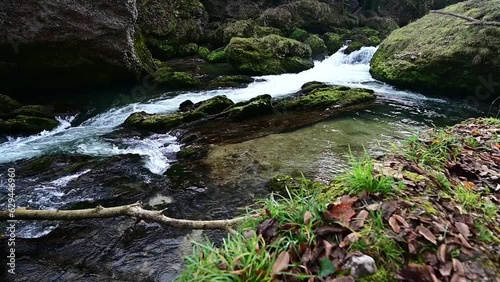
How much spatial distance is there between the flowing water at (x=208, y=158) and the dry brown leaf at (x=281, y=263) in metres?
1.71

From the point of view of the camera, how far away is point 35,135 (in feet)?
26.8

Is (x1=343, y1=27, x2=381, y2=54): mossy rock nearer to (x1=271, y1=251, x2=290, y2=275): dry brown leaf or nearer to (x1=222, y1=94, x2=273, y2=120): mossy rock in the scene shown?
(x1=222, y1=94, x2=273, y2=120): mossy rock

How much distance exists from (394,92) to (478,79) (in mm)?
2692

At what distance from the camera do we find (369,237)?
2.00 m

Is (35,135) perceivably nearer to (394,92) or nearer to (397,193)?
(397,193)

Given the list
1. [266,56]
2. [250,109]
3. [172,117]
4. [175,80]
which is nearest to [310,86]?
[266,56]

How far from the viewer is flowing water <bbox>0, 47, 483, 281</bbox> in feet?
14.8

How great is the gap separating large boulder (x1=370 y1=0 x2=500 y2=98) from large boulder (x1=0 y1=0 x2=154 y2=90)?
32.8 ft

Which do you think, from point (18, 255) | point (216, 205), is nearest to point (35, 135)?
point (18, 255)

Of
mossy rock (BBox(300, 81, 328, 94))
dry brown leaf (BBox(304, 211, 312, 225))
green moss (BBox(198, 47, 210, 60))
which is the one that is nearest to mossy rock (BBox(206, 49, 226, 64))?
green moss (BBox(198, 47, 210, 60))

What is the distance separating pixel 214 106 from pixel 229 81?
12.9 ft

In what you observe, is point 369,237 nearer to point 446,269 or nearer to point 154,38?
point 446,269

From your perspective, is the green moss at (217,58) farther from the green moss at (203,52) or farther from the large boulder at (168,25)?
the large boulder at (168,25)

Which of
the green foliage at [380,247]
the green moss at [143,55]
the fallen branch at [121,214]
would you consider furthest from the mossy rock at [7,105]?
the green foliage at [380,247]
